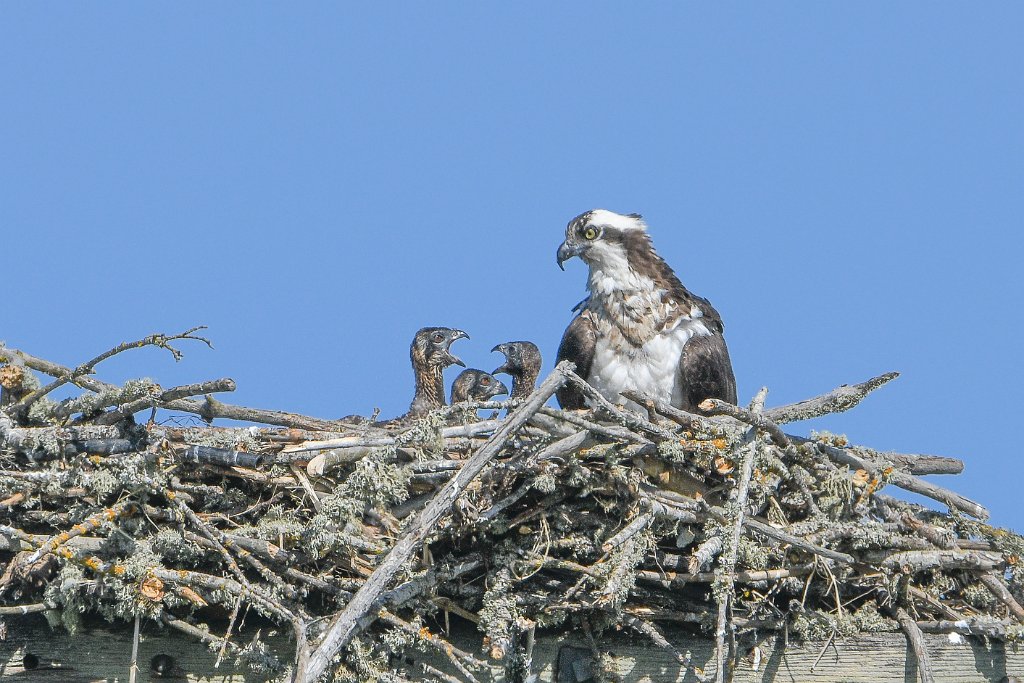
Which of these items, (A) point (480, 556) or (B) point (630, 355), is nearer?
(A) point (480, 556)

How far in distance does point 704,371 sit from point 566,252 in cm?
130

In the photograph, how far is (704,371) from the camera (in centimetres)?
738

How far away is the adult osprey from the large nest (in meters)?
1.97

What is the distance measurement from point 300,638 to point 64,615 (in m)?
1.09

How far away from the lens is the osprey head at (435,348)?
1000cm

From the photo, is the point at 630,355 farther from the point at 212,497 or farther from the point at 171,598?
the point at 171,598

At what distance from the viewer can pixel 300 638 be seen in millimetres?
A: 4422

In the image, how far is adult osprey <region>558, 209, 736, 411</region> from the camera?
24.5 ft

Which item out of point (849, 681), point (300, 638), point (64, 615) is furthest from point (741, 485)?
point (64, 615)

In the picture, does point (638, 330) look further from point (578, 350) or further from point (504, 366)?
point (504, 366)

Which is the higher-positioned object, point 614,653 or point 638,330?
point 638,330

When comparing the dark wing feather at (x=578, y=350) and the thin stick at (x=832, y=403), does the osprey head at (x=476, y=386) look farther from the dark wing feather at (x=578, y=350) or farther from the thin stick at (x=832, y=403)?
the thin stick at (x=832, y=403)

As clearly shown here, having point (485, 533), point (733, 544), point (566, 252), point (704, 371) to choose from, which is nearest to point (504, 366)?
point (566, 252)

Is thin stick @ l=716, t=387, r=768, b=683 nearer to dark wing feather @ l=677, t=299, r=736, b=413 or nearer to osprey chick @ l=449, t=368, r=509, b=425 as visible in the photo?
dark wing feather @ l=677, t=299, r=736, b=413
